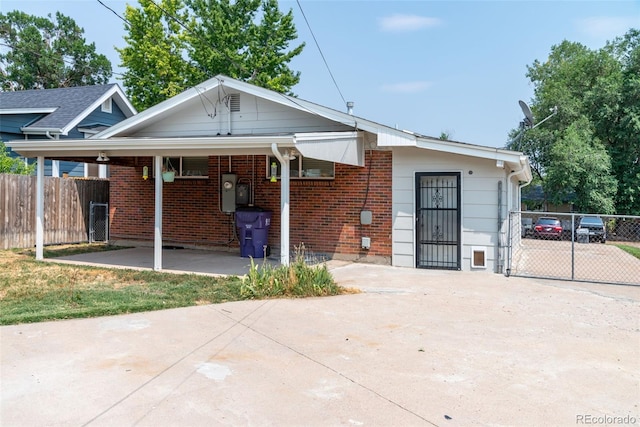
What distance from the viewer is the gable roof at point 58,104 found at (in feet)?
57.7

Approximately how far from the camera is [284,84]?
2811 centimetres

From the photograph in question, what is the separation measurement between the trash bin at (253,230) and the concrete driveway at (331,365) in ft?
13.9

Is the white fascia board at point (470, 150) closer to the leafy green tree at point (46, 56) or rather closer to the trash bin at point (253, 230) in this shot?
the trash bin at point (253, 230)

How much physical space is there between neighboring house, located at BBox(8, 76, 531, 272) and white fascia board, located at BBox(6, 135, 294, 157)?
2cm

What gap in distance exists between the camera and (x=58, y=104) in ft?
63.0

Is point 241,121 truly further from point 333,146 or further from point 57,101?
point 57,101

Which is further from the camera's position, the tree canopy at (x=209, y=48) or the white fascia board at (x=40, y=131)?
the tree canopy at (x=209, y=48)

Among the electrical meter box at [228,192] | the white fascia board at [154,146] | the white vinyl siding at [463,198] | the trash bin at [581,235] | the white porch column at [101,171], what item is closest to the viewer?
the white fascia board at [154,146]

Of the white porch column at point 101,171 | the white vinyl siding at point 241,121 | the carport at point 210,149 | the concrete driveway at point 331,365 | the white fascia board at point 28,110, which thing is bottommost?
the concrete driveway at point 331,365

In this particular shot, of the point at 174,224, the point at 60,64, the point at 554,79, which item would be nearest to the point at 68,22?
the point at 60,64

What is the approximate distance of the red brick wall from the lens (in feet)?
34.6

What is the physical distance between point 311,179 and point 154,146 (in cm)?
368

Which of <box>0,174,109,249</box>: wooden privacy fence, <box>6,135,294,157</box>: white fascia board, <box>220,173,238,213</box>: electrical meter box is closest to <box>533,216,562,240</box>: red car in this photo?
<box>220,173,238,213</box>: electrical meter box

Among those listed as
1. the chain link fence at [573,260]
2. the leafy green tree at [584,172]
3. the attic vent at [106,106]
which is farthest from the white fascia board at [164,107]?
the leafy green tree at [584,172]
